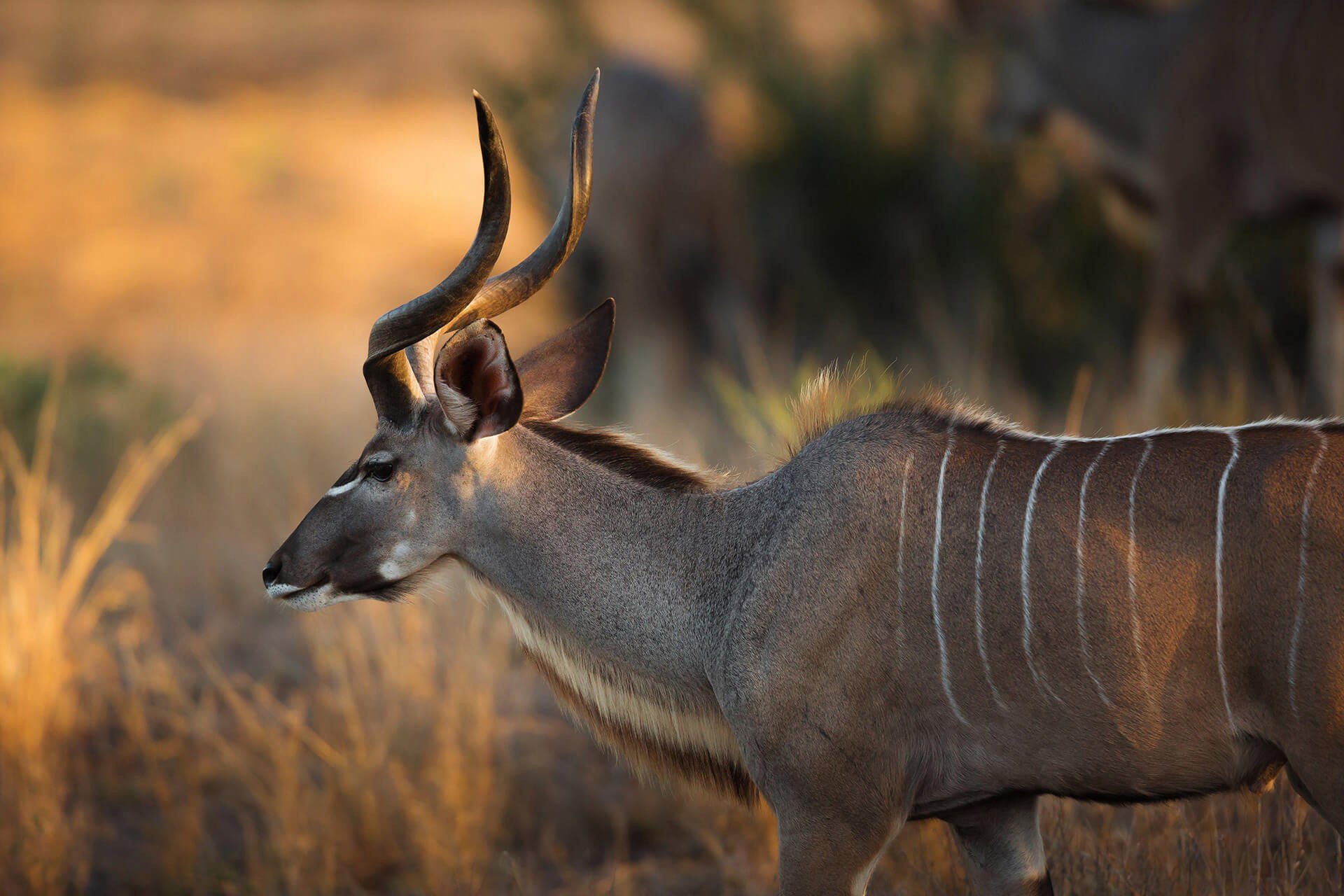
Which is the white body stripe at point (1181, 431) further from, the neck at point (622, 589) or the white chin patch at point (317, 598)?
→ the white chin patch at point (317, 598)

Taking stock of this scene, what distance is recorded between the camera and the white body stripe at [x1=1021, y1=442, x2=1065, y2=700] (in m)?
2.34

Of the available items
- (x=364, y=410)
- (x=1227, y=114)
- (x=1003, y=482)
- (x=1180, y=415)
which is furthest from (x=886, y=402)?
(x=364, y=410)

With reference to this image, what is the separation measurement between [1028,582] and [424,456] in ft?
4.19

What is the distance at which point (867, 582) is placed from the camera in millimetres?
2479

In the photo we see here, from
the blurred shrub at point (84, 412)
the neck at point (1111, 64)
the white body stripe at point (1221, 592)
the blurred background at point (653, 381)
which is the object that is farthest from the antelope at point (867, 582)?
the neck at point (1111, 64)

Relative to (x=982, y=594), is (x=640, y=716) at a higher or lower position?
lower

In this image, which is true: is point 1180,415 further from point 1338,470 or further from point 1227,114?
point 1338,470

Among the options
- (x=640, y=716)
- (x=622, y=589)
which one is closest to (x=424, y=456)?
(x=622, y=589)

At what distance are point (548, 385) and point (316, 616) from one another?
229 centimetres

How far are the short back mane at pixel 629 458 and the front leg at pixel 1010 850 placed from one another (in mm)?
878

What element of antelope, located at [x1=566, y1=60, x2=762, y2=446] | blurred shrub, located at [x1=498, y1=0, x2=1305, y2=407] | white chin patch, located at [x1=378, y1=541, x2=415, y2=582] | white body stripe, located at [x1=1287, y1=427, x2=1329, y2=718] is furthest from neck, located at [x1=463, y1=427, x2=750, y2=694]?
antelope, located at [x1=566, y1=60, x2=762, y2=446]

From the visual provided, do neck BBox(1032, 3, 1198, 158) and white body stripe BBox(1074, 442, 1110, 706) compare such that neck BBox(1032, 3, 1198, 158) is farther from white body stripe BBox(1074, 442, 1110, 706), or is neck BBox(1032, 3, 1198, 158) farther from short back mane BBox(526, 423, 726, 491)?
white body stripe BBox(1074, 442, 1110, 706)

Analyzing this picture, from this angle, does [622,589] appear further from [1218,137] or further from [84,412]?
[84,412]

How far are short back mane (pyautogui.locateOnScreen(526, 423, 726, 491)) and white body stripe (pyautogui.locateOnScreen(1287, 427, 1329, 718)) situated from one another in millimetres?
1169
